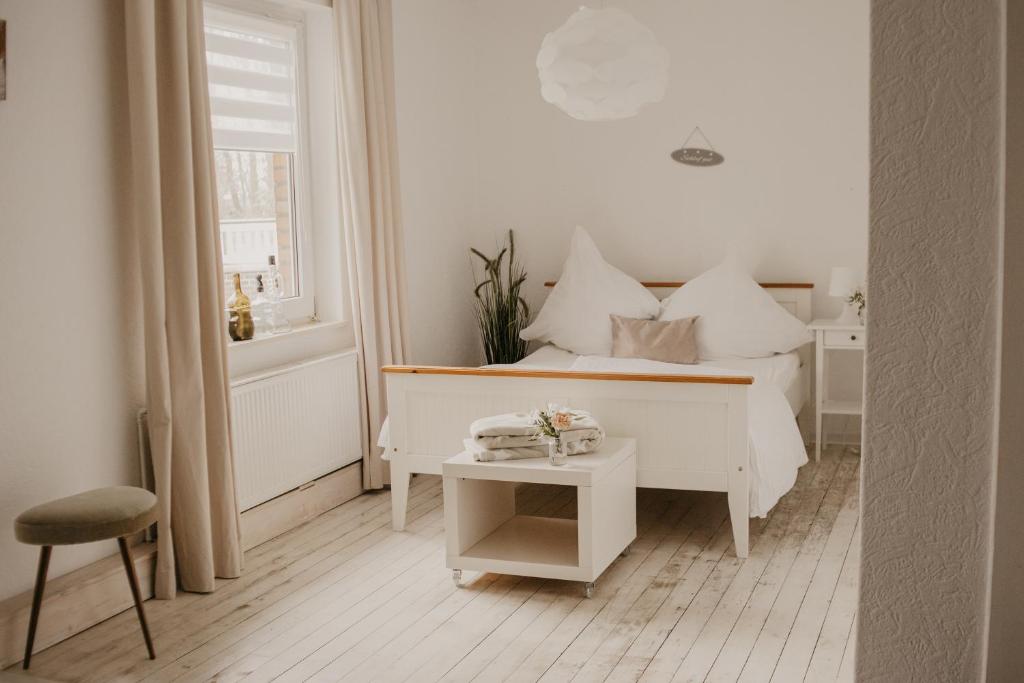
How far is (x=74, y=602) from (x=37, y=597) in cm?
29

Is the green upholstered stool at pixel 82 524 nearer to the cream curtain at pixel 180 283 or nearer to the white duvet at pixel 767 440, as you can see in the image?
the cream curtain at pixel 180 283

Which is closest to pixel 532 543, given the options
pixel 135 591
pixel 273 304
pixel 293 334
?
pixel 135 591

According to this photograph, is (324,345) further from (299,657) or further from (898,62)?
(898,62)

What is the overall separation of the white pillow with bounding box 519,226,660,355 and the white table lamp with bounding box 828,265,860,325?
922 mm

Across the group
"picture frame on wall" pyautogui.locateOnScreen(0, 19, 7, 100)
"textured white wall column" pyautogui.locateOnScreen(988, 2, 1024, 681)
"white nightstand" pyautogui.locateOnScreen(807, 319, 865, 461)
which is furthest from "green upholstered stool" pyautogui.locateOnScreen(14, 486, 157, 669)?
"white nightstand" pyautogui.locateOnScreen(807, 319, 865, 461)

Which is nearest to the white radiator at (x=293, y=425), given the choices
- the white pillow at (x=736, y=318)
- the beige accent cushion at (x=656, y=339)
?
the beige accent cushion at (x=656, y=339)

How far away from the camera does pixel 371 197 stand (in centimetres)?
486

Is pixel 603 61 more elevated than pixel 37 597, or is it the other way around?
pixel 603 61

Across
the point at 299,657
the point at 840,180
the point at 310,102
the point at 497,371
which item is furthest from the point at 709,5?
the point at 299,657

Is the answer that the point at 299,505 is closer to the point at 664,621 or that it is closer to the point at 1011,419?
the point at 664,621

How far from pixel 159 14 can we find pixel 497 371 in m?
1.75

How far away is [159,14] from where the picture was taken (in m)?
3.48

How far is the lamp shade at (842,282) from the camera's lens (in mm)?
5242

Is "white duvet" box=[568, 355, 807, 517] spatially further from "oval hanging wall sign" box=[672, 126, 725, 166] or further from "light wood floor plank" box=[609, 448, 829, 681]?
"oval hanging wall sign" box=[672, 126, 725, 166]
